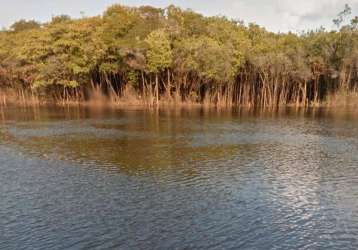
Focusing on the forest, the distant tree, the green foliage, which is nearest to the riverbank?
the forest

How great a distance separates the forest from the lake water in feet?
78.2

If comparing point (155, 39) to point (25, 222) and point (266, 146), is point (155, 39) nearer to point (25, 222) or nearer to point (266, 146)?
point (266, 146)

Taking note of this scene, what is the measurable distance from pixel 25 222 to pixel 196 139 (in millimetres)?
20649

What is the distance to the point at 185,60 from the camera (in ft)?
201

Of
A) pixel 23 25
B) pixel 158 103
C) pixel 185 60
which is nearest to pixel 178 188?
pixel 185 60

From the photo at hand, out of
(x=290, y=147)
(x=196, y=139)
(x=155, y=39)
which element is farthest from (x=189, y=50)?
(x=290, y=147)

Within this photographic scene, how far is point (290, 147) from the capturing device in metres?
32.3

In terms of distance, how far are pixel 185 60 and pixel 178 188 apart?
139 ft

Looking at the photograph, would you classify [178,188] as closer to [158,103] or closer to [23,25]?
[158,103]

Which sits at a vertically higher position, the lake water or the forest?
the forest

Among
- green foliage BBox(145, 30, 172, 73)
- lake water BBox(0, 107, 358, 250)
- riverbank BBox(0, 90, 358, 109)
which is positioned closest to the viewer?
lake water BBox(0, 107, 358, 250)

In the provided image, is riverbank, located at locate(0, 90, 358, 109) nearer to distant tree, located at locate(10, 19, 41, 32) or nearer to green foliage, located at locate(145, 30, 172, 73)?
green foliage, located at locate(145, 30, 172, 73)

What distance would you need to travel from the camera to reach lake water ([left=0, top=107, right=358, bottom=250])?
614 inches

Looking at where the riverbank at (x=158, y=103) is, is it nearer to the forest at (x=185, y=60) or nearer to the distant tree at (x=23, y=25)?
the forest at (x=185, y=60)
